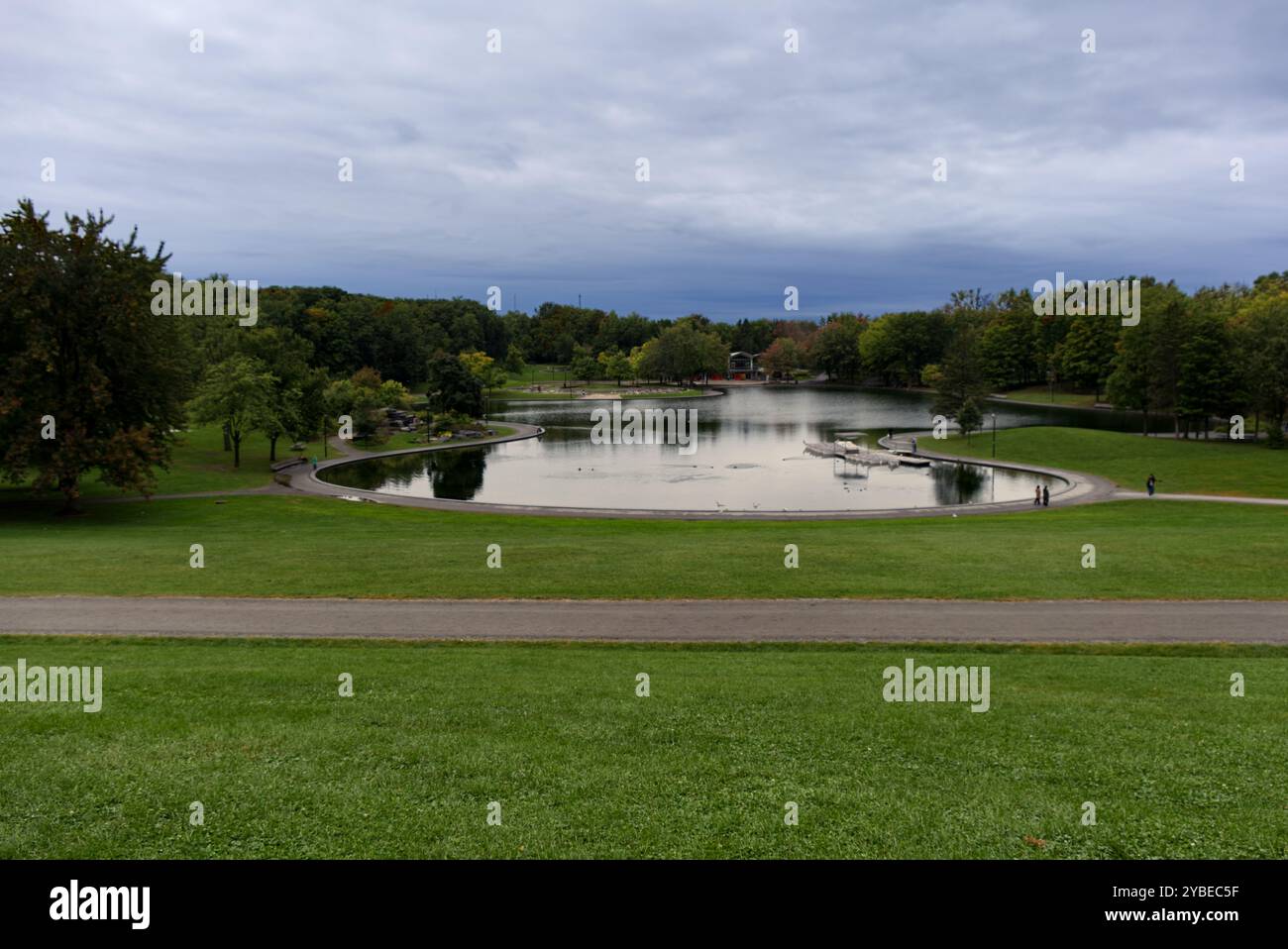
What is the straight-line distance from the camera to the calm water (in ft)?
176

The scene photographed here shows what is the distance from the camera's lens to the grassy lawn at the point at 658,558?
2425 centimetres

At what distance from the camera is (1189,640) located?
63.3 ft

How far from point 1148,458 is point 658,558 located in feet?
188

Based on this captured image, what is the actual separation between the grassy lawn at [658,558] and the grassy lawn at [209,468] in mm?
9647

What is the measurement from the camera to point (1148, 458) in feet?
226

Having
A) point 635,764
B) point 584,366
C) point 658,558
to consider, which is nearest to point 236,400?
point 658,558

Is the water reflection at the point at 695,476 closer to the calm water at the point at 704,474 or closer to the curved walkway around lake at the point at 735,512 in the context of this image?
the calm water at the point at 704,474

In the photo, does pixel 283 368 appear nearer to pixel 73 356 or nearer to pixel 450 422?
pixel 450 422

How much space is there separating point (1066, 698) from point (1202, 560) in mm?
17018

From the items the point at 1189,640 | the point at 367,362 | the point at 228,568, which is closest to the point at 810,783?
the point at 1189,640

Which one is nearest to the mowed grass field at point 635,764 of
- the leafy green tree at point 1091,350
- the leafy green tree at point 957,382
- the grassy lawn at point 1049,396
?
the leafy green tree at point 957,382

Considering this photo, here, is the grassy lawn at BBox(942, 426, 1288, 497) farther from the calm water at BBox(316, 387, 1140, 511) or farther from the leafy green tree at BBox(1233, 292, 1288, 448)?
the leafy green tree at BBox(1233, 292, 1288, 448)

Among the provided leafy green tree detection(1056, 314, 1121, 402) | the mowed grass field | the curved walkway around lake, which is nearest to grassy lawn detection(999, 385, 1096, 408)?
leafy green tree detection(1056, 314, 1121, 402)

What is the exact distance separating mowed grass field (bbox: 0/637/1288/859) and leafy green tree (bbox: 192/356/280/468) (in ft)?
179
